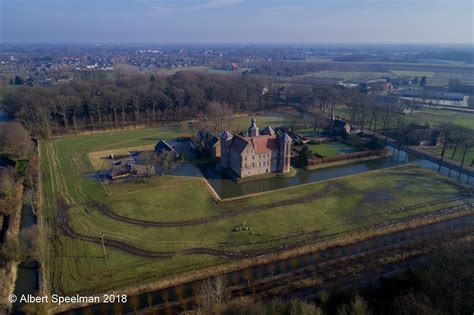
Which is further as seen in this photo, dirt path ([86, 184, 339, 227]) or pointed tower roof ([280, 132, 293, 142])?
pointed tower roof ([280, 132, 293, 142])

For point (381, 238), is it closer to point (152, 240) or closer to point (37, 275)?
point (152, 240)

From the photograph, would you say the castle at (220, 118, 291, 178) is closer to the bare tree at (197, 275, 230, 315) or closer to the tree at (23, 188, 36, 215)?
the bare tree at (197, 275, 230, 315)

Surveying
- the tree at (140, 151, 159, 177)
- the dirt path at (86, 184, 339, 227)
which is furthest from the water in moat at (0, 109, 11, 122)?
the dirt path at (86, 184, 339, 227)

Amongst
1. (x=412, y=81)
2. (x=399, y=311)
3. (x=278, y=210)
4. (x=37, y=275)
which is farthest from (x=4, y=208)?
(x=412, y=81)

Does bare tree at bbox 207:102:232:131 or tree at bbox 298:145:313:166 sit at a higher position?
bare tree at bbox 207:102:232:131

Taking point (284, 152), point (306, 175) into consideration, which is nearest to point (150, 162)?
point (284, 152)

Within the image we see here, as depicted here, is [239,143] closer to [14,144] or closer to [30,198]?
[30,198]
